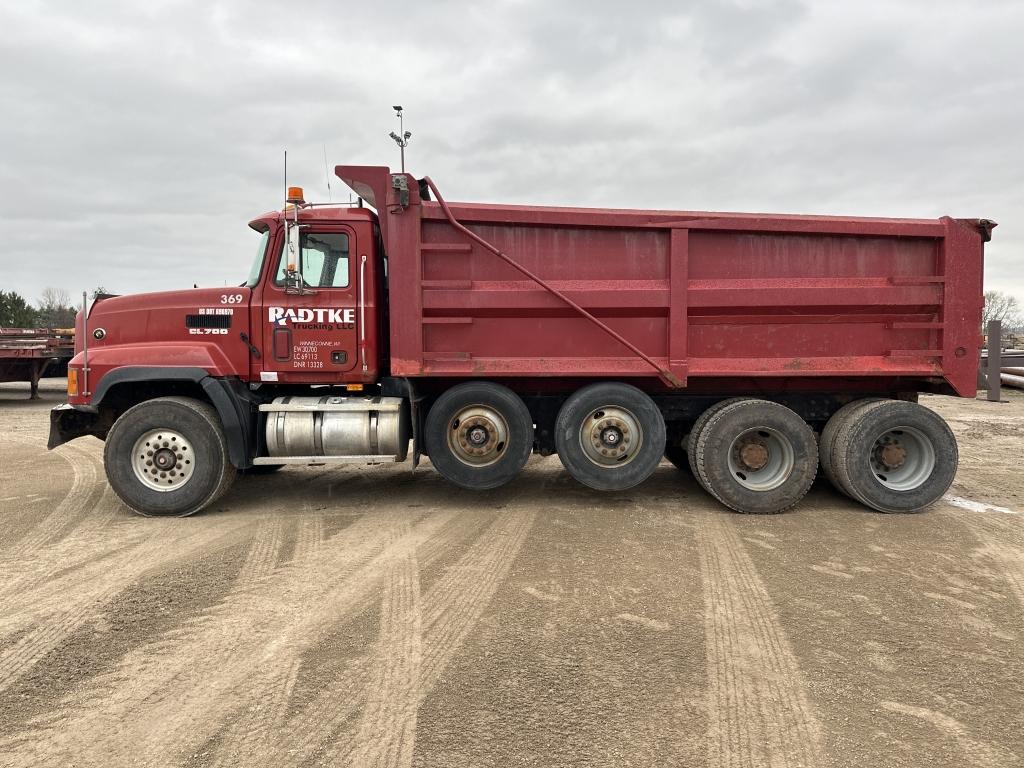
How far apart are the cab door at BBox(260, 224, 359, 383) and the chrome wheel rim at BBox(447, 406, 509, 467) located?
1.15 metres

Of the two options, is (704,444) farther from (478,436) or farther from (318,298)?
(318,298)

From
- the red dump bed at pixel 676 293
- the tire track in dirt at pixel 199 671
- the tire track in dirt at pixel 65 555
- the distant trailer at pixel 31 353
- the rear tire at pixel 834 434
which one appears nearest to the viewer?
the tire track in dirt at pixel 199 671

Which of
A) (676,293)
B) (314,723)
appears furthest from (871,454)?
(314,723)

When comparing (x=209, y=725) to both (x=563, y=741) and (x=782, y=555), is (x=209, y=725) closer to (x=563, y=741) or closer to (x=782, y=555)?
(x=563, y=741)

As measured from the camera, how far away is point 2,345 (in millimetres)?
14930

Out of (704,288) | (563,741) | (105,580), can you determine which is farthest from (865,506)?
(105,580)

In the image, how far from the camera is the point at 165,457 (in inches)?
205

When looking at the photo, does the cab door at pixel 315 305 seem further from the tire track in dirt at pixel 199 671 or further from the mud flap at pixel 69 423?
the tire track in dirt at pixel 199 671

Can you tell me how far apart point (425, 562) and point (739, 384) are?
3.33m

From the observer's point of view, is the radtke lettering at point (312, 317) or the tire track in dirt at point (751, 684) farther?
the radtke lettering at point (312, 317)

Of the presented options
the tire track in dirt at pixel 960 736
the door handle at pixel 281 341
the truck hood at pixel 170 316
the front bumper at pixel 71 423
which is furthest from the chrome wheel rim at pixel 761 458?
the front bumper at pixel 71 423

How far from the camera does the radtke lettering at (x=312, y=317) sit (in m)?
5.31

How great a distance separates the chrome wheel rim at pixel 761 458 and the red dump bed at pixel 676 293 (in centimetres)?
59

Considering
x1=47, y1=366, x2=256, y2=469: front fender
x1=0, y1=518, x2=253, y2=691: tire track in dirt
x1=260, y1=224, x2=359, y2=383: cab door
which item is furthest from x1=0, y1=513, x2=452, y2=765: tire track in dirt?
x1=260, y1=224, x2=359, y2=383: cab door
